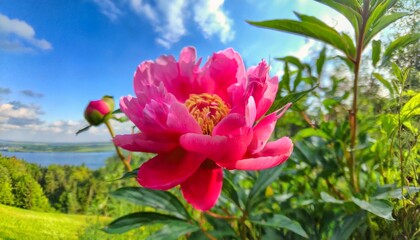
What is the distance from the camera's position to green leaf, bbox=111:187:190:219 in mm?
356

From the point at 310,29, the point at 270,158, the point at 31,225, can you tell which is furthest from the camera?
the point at 31,225

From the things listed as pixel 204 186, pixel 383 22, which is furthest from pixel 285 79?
pixel 204 186

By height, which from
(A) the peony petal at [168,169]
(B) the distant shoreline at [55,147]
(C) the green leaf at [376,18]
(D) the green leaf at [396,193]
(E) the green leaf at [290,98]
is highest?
(C) the green leaf at [376,18]

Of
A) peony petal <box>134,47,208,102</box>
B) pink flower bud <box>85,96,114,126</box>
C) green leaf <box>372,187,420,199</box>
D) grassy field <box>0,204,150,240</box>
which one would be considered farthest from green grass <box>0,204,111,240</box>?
green leaf <box>372,187,420,199</box>

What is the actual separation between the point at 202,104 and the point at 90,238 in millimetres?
318

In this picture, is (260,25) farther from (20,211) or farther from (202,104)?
(20,211)

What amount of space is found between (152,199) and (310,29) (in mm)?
215

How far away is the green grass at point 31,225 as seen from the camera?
15.9 inches

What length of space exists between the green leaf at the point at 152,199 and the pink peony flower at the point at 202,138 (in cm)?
12

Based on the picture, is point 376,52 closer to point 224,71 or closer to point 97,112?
point 224,71

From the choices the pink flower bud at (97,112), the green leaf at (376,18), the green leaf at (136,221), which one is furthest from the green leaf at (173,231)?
the green leaf at (376,18)

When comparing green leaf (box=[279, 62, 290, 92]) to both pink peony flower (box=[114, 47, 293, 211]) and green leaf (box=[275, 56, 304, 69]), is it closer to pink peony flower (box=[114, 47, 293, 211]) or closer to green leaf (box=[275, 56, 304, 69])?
green leaf (box=[275, 56, 304, 69])

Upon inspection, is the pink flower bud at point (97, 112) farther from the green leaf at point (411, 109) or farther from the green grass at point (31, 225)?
the green leaf at point (411, 109)

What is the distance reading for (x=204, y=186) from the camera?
23 cm
